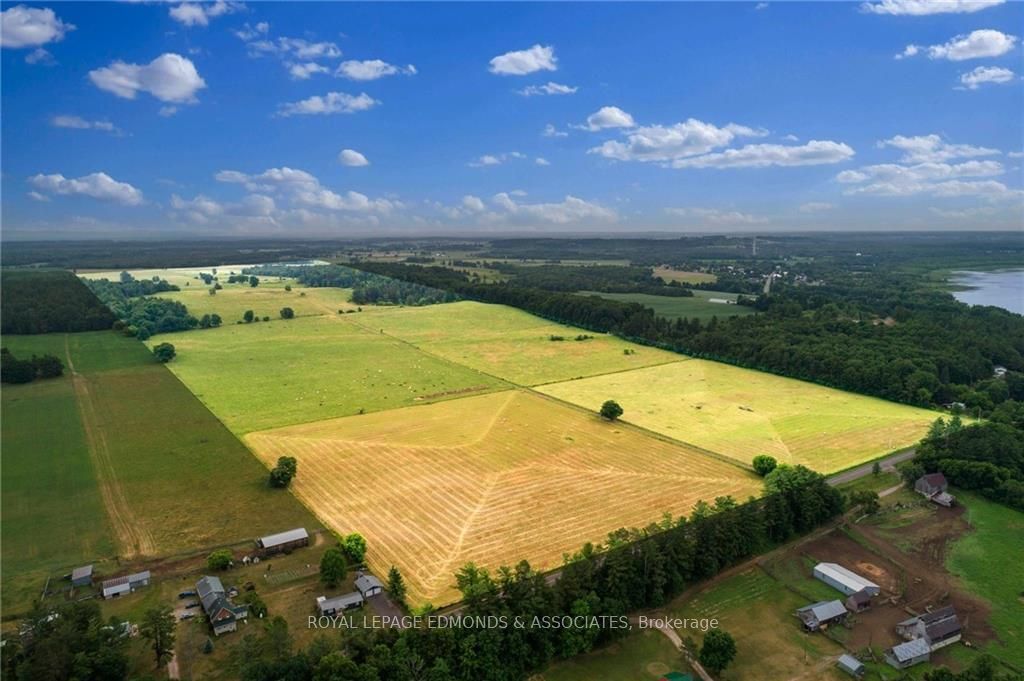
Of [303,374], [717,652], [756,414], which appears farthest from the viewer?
[303,374]

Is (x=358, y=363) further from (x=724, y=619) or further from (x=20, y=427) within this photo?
(x=724, y=619)

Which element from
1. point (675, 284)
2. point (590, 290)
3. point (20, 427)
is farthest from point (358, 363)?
point (675, 284)

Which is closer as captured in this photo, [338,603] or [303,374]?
[338,603]

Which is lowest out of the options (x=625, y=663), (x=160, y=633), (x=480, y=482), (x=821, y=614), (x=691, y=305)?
(x=625, y=663)

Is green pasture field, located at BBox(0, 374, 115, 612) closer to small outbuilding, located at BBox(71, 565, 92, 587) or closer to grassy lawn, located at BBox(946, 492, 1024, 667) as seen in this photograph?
small outbuilding, located at BBox(71, 565, 92, 587)

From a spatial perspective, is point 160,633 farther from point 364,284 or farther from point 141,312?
point 364,284

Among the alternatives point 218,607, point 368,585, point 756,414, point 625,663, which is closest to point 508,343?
point 756,414
